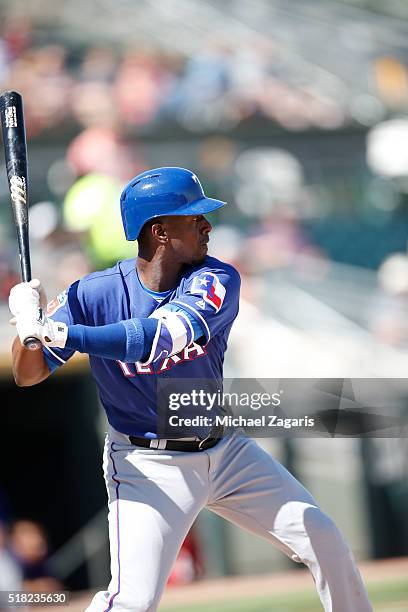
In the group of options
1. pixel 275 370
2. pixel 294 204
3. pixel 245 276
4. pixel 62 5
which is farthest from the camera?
pixel 62 5

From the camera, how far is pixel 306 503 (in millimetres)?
2602

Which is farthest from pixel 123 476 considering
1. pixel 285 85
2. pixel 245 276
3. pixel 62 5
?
pixel 62 5

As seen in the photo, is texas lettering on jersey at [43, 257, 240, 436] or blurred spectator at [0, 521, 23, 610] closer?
texas lettering on jersey at [43, 257, 240, 436]

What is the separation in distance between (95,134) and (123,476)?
178 inches

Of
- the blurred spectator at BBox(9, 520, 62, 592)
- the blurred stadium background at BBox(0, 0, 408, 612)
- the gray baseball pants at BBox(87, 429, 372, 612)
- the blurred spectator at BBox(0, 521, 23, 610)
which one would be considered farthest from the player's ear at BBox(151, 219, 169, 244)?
the blurred spectator at BBox(9, 520, 62, 592)

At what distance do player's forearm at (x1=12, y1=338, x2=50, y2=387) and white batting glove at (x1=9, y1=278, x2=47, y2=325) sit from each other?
127mm

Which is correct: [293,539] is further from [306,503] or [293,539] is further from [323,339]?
[323,339]

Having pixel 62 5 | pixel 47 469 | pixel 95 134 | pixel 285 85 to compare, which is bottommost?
pixel 47 469

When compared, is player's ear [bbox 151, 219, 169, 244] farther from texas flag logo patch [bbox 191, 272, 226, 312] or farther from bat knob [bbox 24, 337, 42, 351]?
bat knob [bbox 24, 337, 42, 351]

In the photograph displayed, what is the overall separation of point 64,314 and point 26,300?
0.22 meters

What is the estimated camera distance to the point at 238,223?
656 centimetres

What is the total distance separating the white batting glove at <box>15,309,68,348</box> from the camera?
87.9 inches

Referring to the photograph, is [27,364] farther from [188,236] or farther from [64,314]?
[188,236]

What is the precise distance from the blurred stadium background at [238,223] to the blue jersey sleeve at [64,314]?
276 centimetres
